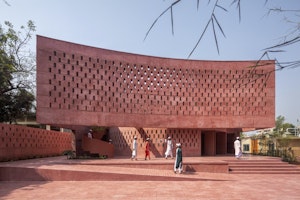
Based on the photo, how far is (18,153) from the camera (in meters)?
13.6

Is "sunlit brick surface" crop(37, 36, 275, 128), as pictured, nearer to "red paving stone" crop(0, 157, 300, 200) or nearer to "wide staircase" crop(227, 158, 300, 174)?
"red paving stone" crop(0, 157, 300, 200)

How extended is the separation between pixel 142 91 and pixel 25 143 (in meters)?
6.65

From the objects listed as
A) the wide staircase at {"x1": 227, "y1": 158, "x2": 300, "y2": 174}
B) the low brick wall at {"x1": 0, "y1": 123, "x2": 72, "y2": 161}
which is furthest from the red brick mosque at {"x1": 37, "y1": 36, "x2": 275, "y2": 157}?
the wide staircase at {"x1": 227, "y1": 158, "x2": 300, "y2": 174}

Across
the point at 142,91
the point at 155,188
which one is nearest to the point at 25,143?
the point at 142,91

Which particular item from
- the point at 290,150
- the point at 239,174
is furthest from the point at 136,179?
the point at 290,150

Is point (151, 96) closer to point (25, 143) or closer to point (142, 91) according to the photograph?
point (142, 91)

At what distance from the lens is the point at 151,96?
16.0m

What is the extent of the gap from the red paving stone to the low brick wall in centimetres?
343

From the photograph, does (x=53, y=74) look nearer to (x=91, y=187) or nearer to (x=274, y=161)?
(x=91, y=187)

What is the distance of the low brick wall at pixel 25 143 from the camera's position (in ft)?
41.5

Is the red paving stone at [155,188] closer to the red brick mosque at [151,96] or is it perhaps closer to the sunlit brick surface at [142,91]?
the sunlit brick surface at [142,91]

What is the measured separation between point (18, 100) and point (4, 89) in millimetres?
1565

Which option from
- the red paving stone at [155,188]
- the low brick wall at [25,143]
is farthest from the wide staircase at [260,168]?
the low brick wall at [25,143]

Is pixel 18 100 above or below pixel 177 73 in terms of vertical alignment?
below
